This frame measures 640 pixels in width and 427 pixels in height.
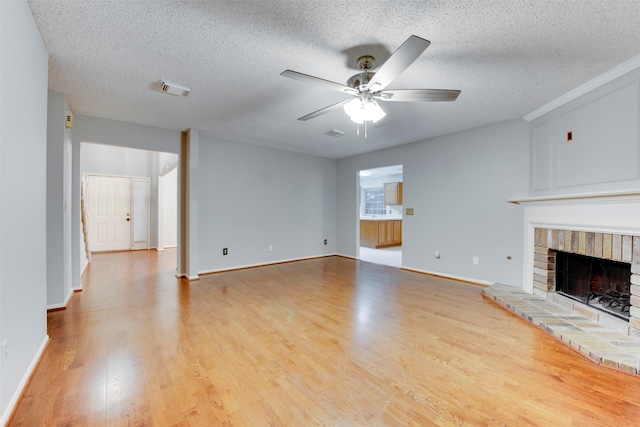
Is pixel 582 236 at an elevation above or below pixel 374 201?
below

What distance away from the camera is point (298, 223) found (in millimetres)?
6066

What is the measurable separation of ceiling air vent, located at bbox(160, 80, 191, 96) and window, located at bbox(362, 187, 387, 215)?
7.89m

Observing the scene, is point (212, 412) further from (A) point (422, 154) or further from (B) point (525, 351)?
(A) point (422, 154)

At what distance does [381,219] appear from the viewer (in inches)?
321

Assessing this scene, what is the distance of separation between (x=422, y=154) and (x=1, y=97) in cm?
488

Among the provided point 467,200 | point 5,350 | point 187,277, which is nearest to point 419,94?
point 467,200

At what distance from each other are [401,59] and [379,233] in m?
6.65

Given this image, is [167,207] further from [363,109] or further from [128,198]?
[363,109]

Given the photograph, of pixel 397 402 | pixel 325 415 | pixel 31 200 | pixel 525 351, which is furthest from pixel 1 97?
pixel 525 351

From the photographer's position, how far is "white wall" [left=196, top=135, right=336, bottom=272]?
480 cm

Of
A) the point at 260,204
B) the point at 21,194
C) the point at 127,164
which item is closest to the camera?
the point at 21,194

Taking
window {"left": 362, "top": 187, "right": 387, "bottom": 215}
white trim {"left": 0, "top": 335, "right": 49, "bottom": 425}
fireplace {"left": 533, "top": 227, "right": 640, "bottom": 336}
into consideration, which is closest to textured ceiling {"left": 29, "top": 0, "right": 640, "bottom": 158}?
fireplace {"left": 533, "top": 227, "right": 640, "bottom": 336}

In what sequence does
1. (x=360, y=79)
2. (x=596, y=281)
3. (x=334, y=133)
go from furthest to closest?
(x=334, y=133) → (x=596, y=281) → (x=360, y=79)

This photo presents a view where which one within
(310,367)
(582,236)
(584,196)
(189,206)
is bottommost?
(310,367)
